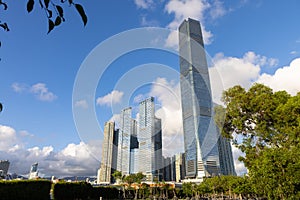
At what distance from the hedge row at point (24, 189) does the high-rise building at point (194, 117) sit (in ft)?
179

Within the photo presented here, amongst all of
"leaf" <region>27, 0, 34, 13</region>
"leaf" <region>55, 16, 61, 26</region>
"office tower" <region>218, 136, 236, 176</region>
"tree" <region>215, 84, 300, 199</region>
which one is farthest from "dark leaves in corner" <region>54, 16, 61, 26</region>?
"office tower" <region>218, 136, 236, 176</region>

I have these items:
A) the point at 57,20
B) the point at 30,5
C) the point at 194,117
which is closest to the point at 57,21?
the point at 57,20

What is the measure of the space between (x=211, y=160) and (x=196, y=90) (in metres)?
37.5

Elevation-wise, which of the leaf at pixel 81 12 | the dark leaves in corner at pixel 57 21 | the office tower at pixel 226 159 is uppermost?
the office tower at pixel 226 159

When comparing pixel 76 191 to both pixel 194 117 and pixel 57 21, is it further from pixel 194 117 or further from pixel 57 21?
pixel 194 117

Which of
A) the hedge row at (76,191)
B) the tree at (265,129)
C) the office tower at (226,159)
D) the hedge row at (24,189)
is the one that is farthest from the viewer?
the office tower at (226,159)

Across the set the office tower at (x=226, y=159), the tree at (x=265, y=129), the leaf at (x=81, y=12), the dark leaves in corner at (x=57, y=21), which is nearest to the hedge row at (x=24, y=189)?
the tree at (x=265, y=129)

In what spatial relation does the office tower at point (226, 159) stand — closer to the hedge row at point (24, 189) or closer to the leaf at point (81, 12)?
the hedge row at point (24, 189)

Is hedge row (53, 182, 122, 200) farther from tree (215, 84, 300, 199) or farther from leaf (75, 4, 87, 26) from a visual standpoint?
leaf (75, 4, 87, 26)

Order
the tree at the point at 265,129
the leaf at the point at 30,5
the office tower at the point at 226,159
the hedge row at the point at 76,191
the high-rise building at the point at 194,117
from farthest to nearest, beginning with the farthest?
the office tower at the point at 226,159 → the high-rise building at the point at 194,117 → the hedge row at the point at 76,191 → the tree at the point at 265,129 → the leaf at the point at 30,5

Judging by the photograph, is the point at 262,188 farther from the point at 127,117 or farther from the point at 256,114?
the point at 127,117

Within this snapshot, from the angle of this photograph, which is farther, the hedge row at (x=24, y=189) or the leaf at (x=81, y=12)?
the hedge row at (x=24, y=189)

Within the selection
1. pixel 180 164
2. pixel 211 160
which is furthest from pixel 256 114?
pixel 180 164

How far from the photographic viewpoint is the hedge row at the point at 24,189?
17.2 metres
